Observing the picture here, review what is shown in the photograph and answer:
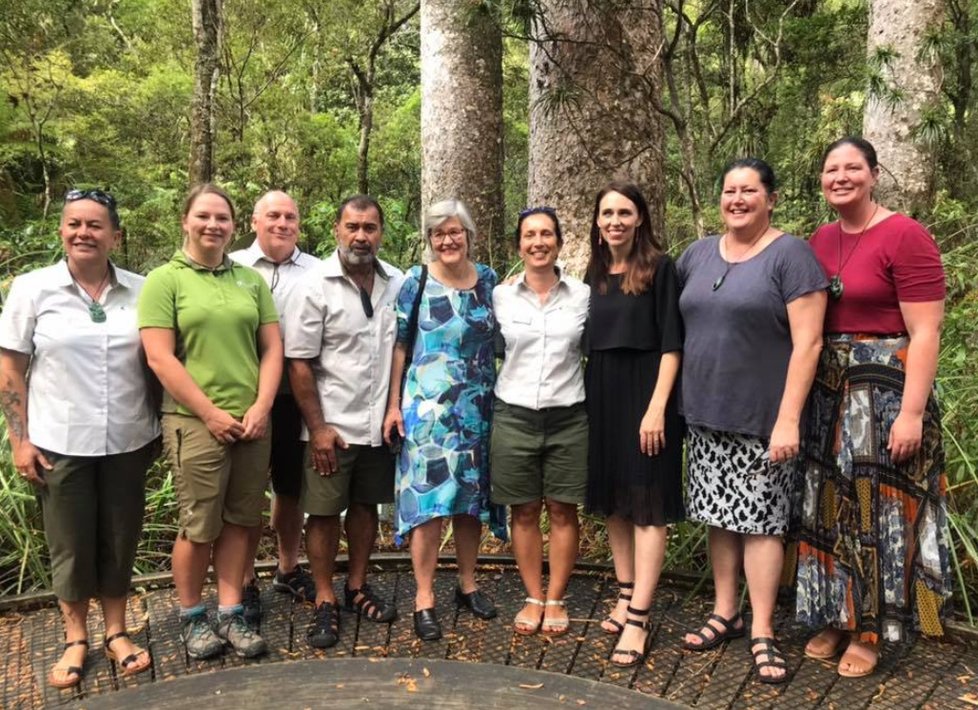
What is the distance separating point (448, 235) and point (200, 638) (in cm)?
175

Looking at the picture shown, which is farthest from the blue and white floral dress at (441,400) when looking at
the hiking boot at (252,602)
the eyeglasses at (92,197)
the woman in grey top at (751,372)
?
the eyeglasses at (92,197)

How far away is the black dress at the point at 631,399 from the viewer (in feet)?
9.64

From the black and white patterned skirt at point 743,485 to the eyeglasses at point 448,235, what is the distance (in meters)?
1.13

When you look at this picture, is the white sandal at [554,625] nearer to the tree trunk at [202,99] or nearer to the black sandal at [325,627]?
the black sandal at [325,627]

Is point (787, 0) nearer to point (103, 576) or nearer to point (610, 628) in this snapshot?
point (610, 628)

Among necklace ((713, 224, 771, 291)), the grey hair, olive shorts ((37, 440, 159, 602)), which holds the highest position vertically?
the grey hair

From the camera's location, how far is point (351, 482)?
3236 millimetres

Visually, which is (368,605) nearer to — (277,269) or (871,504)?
(277,269)

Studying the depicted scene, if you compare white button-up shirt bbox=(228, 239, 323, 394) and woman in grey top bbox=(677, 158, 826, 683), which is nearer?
woman in grey top bbox=(677, 158, 826, 683)

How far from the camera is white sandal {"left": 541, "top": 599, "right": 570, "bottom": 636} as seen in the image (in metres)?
3.13

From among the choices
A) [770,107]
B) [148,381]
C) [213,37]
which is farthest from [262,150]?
[148,381]

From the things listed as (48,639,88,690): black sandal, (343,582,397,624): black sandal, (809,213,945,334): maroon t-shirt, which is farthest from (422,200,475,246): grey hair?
→ (48,639,88,690): black sandal

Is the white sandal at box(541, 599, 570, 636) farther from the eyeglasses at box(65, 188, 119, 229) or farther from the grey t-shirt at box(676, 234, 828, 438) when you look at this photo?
the eyeglasses at box(65, 188, 119, 229)

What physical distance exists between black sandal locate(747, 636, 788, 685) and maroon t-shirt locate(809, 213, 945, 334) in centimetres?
113
